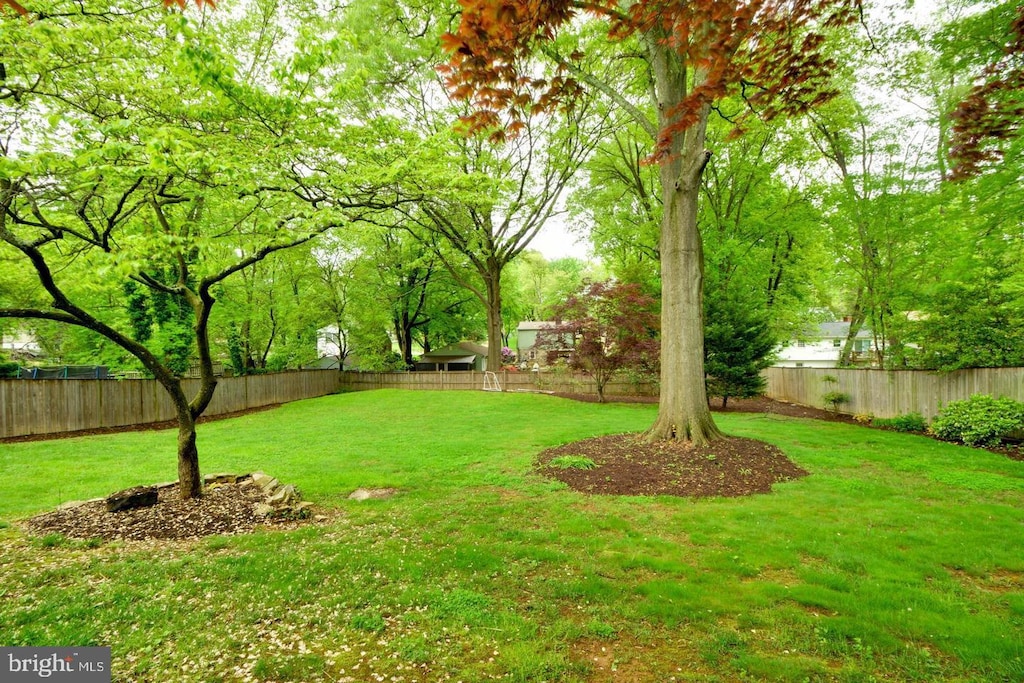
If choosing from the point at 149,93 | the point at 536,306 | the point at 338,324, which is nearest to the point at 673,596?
the point at 149,93

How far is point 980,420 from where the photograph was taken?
9.59 meters

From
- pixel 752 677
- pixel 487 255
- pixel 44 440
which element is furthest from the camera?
pixel 487 255

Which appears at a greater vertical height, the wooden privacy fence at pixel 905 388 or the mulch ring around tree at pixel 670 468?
the wooden privacy fence at pixel 905 388

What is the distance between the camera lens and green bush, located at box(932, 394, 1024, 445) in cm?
916

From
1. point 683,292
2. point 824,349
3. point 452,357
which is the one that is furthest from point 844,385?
point 824,349

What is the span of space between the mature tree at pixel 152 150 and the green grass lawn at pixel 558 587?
2528 millimetres

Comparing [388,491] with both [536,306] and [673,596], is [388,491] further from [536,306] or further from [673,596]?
[536,306]

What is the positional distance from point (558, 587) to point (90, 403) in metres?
16.8

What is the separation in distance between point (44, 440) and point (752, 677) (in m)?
16.6

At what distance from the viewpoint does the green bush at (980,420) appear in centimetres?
916

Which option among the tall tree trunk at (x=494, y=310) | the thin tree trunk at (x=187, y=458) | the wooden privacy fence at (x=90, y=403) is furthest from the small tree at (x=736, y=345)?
the wooden privacy fence at (x=90, y=403)

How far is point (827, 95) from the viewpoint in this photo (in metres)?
4.52
